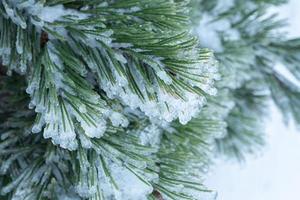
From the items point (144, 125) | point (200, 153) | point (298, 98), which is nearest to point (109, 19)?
point (144, 125)

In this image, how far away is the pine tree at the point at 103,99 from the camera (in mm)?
617

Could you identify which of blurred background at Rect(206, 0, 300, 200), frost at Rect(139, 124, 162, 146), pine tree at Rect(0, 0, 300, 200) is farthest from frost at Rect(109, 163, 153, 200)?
blurred background at Rect(206, 0, 300, 200)

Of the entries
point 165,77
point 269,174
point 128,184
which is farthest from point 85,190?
point 269,174

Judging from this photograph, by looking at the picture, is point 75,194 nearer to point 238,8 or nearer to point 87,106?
point 87,106

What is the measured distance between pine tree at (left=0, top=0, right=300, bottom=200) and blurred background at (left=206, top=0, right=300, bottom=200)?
112cm

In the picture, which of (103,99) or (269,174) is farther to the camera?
(269,174)

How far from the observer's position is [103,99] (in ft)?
2.28

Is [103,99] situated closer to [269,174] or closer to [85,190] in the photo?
[85,190]

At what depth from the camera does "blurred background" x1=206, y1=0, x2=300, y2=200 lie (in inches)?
76.0

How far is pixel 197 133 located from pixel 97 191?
0.78 ft

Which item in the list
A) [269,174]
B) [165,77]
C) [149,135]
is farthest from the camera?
[269,174]

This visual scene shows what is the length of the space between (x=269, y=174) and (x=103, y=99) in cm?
149

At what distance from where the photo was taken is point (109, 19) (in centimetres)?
66

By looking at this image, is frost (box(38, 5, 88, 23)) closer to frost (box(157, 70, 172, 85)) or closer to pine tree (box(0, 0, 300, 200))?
pine tree (box(0, 0, 300, 200))
